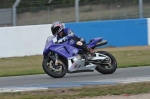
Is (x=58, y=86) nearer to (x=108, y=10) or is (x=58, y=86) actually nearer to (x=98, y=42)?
(x=98, y=42)

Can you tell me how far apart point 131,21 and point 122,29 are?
1.86 ft

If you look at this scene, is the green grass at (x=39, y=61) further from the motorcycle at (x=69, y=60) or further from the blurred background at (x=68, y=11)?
the motorcycle at (x=69, y=60)

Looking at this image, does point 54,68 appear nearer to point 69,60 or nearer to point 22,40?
point 69,60

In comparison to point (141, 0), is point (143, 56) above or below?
below

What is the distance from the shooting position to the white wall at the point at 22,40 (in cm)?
1905

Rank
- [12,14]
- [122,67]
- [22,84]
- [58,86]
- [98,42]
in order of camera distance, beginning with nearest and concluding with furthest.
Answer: [58,86] → [22,84] → [98,42] → [122,67] → [12,14]

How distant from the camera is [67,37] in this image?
11875mm

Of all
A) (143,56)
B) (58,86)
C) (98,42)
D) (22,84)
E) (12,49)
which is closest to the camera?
(58,86)

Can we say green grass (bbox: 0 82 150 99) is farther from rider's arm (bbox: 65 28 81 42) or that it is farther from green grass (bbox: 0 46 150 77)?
green grass (bbox: 0 46 150 77)

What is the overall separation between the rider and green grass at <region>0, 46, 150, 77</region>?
7.77 feet

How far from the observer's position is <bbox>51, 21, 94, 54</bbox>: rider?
39.0 feet

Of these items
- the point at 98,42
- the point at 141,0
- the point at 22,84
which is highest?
the point at 141,0

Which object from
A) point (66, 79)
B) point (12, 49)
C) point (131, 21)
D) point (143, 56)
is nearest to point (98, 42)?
point (66, 79)

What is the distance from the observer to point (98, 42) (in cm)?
1209
